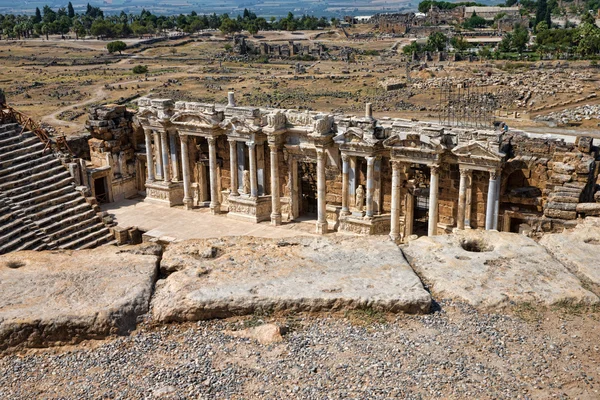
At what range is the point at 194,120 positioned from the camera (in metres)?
29.2

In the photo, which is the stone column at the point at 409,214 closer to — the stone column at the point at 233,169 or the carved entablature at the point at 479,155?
the carved entablature at the point at 479,155

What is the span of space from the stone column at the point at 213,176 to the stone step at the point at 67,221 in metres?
7.41

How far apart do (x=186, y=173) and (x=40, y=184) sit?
8.47 m

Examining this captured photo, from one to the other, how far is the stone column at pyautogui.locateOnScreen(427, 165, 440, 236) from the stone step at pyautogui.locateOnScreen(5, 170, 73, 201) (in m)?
13.7

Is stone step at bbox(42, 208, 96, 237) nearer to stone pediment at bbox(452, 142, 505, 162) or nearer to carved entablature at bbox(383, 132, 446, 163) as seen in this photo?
carved entablature at bbox(383, 132, 446, 163)

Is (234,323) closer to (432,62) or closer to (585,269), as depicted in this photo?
(585,269)

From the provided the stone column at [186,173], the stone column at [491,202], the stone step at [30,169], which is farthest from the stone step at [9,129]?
the stone column at [491,202]

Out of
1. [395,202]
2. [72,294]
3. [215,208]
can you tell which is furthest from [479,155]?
[72,294]

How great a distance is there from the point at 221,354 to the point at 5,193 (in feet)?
50.4

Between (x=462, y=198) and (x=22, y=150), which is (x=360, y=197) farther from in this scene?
(x=22, y=150)

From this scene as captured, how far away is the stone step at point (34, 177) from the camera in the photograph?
22.0 m

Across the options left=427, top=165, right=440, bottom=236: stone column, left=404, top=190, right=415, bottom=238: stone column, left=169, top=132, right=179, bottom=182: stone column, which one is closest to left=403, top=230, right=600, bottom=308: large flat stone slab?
left=427, top=165, right=440, bottom=236: stone column

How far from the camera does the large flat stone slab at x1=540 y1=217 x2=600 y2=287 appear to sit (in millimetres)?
11312

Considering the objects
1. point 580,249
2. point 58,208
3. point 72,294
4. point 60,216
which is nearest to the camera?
point 72,294
